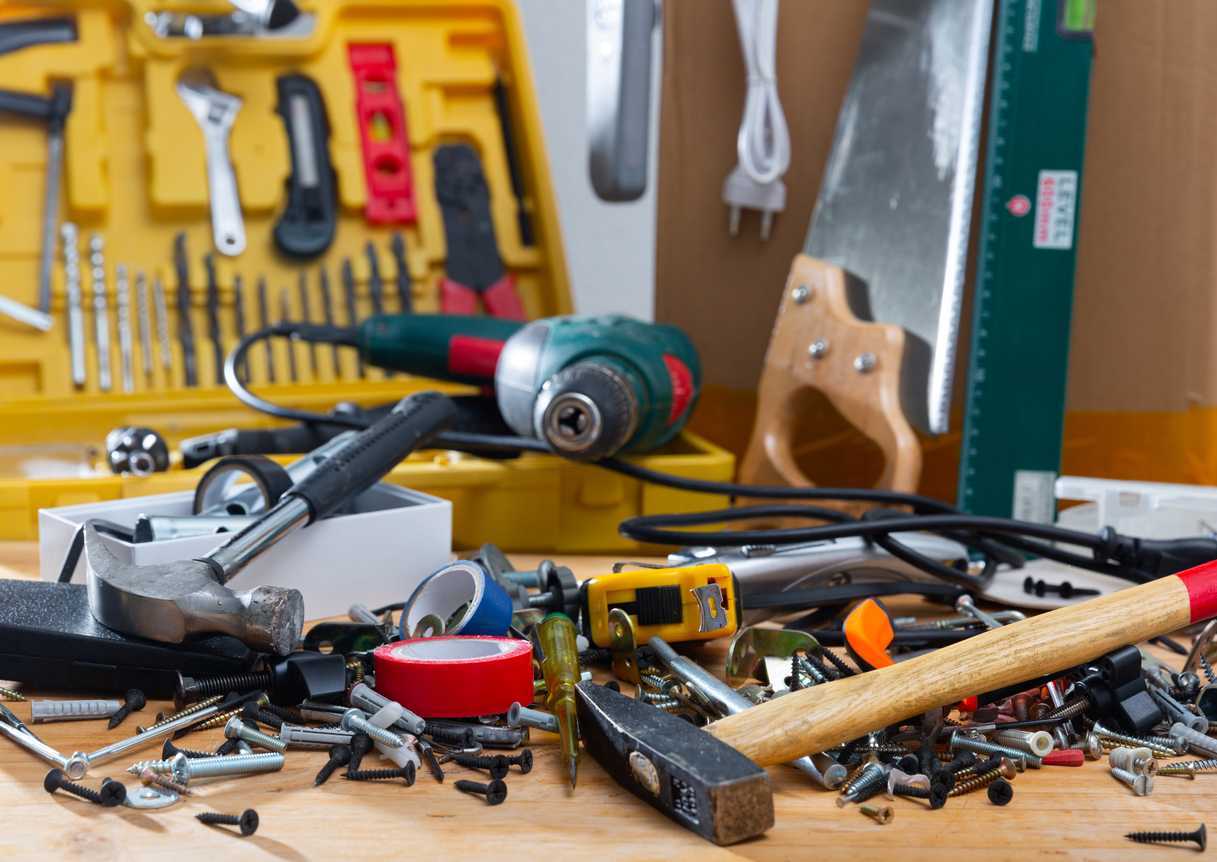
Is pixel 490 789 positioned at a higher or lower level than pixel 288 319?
lower

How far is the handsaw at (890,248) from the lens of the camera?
0.79 m

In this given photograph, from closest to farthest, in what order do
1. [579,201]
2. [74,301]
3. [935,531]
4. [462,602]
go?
[462,602]
[935,531]
[74,301]
[579,201]

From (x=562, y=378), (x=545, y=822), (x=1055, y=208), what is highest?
(x=1055, y=208)

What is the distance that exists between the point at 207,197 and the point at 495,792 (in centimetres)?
78

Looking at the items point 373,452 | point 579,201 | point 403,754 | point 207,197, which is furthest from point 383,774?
point 579,201

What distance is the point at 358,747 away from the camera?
1.21ft

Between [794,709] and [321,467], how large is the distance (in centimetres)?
28

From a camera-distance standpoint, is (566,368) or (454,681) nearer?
(454,681)

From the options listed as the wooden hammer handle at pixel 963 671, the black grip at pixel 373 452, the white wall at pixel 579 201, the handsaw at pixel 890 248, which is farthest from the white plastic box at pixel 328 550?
the white wall at pixel 579 201

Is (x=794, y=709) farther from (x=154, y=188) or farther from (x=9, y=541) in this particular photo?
(x=154, y=188)

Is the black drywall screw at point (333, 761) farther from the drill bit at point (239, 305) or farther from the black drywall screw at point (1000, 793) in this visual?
the drill bit at point (239, 305)

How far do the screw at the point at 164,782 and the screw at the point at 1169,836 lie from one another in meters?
0.31

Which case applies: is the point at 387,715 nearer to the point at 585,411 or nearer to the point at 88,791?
the point at 88,791

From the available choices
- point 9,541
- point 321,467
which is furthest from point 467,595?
point 9,541
